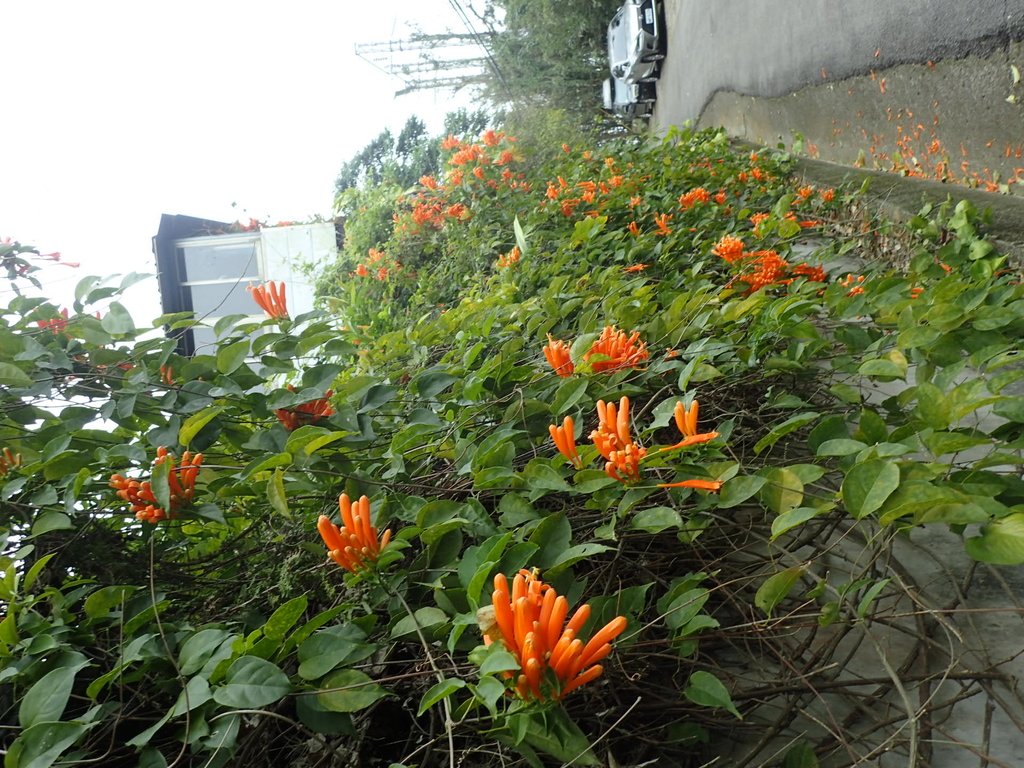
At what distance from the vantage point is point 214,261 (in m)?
10.8

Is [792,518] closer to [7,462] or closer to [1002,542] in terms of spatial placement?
[1002,542]

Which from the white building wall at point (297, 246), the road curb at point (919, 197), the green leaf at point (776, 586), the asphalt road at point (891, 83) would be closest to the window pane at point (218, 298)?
the white building wall at point (297, 246)

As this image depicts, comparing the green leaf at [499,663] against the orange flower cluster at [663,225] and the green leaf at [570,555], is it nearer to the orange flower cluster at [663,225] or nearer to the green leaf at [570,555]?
the green leaf at [570,555]

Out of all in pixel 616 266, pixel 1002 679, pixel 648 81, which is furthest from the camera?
pixel 648 81

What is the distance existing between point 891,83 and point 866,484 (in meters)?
3.44

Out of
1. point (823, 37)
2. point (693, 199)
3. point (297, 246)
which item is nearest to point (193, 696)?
point (693, 199)

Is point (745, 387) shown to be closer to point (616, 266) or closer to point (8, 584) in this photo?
point (616, 266)

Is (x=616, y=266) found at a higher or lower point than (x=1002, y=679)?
higher

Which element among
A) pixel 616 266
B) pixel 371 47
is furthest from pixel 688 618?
pixel 371 47

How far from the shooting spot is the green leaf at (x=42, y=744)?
936 mm

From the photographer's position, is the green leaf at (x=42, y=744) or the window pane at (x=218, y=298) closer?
the green leaf at (x=42, y=744)

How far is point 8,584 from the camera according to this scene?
1.20 metres

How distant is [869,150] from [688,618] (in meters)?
3.84

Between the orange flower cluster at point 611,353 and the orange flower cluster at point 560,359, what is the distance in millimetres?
57
